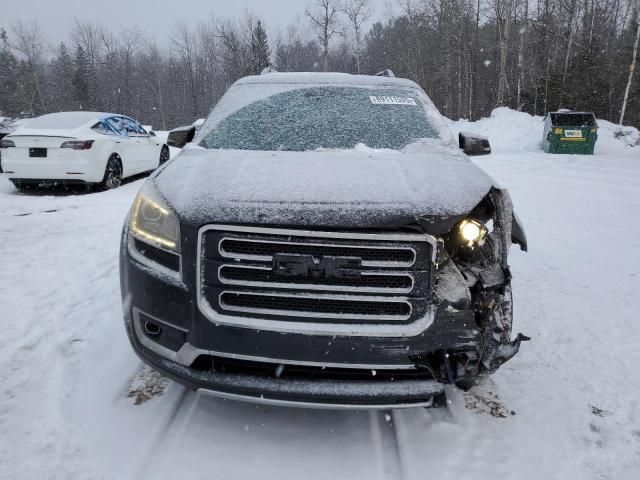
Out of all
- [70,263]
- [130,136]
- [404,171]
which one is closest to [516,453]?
[404,171]

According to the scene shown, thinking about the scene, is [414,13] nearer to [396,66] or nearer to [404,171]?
[396,66]

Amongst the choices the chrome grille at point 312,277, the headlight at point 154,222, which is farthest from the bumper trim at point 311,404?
the headlight at point 154,222

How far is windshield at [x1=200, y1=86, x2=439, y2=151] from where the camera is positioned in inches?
121

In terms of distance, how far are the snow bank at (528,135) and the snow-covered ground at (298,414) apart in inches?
657

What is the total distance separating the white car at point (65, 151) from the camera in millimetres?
7551

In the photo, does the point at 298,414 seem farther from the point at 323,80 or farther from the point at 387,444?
the point at 323,80

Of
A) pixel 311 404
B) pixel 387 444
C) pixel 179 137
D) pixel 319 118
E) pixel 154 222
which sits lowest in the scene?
pixel 387 444

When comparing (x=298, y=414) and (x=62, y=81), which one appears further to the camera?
(x=62, y=81)

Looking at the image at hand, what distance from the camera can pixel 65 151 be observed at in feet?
24.9

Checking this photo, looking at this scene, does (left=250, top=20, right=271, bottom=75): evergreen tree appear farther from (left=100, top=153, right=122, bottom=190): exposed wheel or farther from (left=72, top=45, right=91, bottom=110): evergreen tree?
(left=100, top=153, right=122, bottom=190): exposed wheel

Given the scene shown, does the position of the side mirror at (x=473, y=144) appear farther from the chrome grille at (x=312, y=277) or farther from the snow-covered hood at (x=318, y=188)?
the chrome grille at (x=312, y=277)

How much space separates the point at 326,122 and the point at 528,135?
19.2m

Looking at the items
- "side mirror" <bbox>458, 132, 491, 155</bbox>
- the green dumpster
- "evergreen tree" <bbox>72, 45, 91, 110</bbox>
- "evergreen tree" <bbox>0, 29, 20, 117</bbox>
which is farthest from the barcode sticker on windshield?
"evergreen tree" <bbox>0, 29, 20, 117</bbox>

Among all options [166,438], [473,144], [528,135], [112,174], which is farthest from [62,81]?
[166,438]
